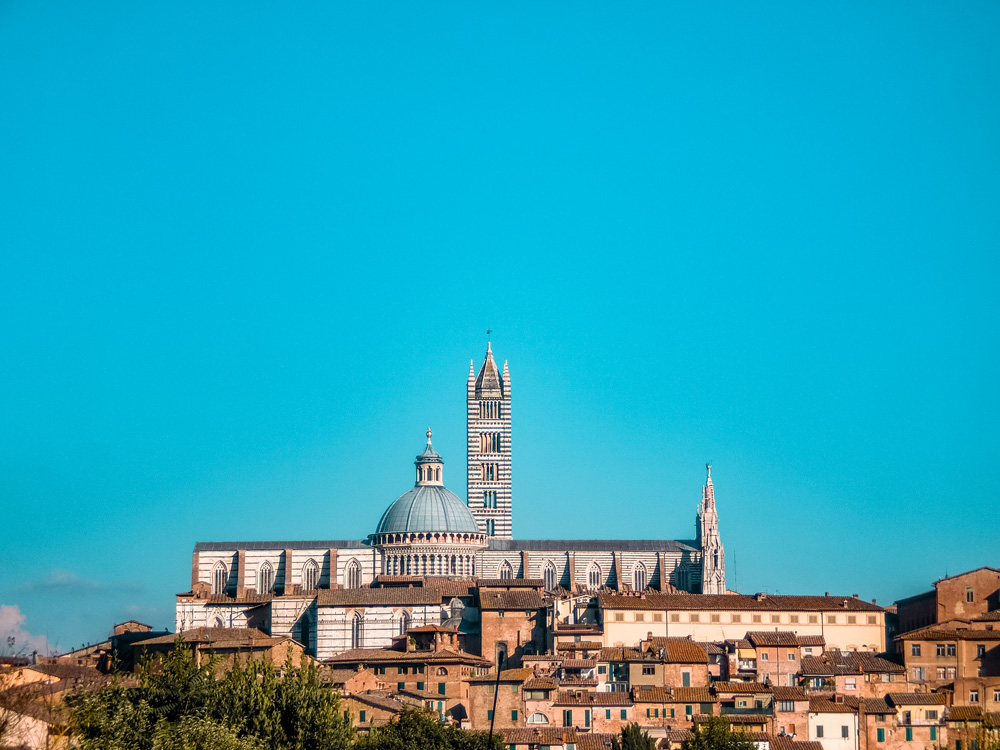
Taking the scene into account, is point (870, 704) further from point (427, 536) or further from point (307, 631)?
point (427, 536)

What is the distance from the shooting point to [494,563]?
343 feet

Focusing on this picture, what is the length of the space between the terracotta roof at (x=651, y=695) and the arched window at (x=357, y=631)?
18.8m

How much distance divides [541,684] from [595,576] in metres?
36.3

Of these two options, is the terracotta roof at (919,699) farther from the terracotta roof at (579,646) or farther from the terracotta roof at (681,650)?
the terracotta roof at (579,646)

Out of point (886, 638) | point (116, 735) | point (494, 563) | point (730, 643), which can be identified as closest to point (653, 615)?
point (730, 643)

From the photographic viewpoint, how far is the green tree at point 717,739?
6009 centimetres

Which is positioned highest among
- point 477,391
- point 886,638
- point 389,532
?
point 477,391

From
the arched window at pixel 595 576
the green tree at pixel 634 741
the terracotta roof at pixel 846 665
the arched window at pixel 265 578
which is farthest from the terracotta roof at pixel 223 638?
the arched window at pixel 595 576

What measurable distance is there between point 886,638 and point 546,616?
55.9 feet

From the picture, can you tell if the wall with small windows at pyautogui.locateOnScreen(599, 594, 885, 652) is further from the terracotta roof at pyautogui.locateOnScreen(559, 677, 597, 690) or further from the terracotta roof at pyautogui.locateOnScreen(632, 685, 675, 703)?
the terracotta roof at pyautogui.locateOnScreen(632, 685, 675, 703)

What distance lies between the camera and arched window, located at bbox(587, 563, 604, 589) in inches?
4117

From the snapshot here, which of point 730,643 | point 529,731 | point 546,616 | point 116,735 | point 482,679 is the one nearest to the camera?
point 116,735

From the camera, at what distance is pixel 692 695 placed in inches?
2734

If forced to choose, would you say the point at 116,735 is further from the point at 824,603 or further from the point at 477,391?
the point at 477,391
